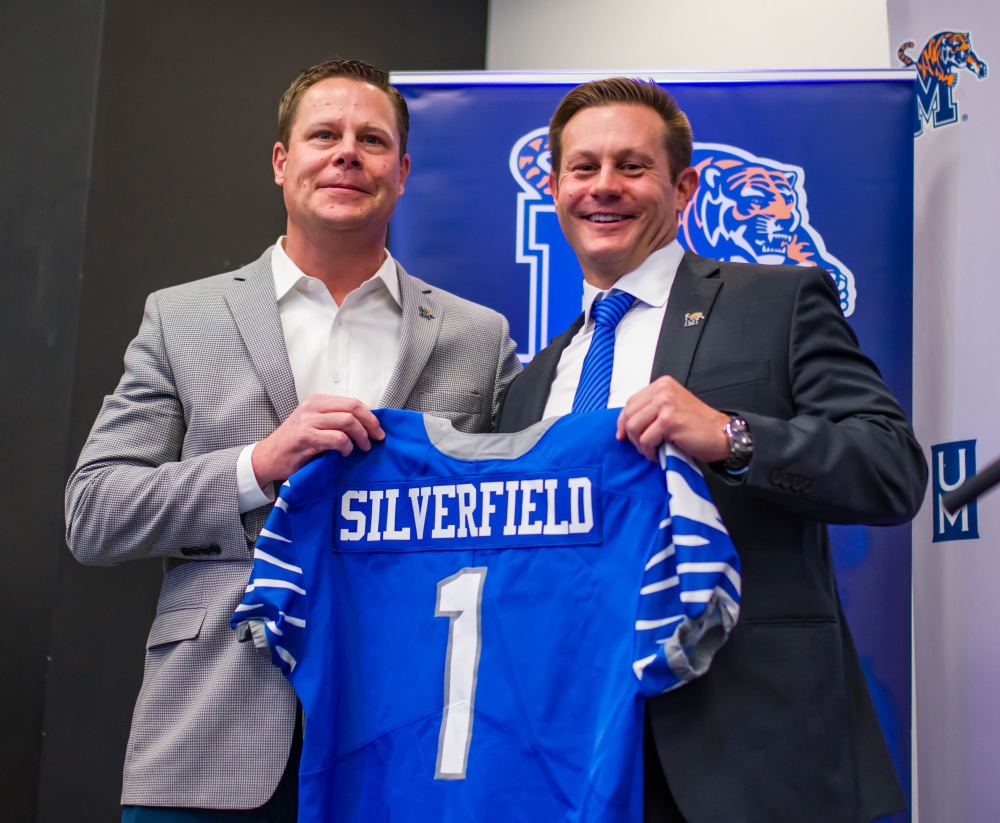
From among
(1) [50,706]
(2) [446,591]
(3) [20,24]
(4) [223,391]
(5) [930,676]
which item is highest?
(3) [20,24]

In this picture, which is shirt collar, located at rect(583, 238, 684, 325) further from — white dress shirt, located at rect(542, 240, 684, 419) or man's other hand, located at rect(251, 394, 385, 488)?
man's other hand, located at rect(251, 394, 385, 488)

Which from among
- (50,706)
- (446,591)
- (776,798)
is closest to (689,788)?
(776,798)

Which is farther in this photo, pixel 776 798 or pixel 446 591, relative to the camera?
pixel 446 591

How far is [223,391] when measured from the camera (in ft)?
6.50

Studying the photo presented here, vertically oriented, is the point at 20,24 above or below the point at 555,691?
above

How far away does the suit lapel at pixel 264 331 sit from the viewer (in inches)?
77.3

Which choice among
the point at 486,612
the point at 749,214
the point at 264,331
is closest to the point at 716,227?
the point at 749,214

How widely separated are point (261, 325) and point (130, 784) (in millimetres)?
878

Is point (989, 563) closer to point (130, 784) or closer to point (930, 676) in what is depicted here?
point (930, 676)

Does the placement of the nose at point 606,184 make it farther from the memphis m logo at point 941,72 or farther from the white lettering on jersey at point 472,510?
the memphis m logo at point 941,72

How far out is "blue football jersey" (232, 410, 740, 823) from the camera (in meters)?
Answer: 1.46

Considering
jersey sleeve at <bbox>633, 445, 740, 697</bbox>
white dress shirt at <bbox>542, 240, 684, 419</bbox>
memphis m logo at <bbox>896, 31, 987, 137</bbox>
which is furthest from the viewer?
memphis m logo at <bbox>896, 31, 987, 137</bbox>

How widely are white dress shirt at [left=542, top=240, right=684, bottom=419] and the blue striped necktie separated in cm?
1

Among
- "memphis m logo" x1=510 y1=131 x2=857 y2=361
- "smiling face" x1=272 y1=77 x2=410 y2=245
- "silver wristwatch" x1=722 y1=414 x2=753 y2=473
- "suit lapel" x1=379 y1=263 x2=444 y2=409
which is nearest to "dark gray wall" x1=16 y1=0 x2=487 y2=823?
"memphis m logo" x1=510 y1=131 x2=857 y2=361
